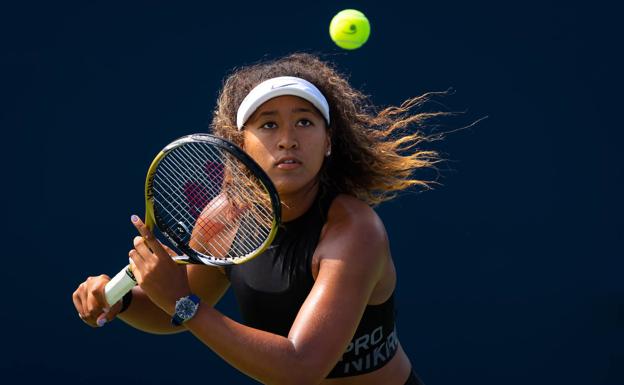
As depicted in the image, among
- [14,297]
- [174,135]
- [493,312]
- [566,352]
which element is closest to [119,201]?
[174,135]

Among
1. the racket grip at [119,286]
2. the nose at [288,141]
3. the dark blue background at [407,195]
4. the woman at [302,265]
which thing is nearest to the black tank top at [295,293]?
the woman at [302,265]

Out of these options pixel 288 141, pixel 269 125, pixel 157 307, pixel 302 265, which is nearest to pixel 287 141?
pixel 288 141

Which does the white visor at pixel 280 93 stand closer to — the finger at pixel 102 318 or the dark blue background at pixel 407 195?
the finger at pixel 102 318

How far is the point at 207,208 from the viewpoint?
256cm

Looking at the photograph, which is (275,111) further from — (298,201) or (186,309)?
(186,309)

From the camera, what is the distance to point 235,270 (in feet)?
8.48

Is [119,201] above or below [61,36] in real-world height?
below

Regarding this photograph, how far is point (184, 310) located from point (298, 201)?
0.53 m

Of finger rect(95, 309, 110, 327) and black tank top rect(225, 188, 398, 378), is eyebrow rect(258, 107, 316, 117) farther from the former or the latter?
finger rect(95, 309, 110, 327)

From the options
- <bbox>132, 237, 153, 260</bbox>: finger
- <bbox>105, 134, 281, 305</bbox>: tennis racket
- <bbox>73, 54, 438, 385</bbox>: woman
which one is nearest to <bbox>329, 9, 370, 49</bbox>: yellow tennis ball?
<bbox>73, 54, 438, 385</bbox>: woman

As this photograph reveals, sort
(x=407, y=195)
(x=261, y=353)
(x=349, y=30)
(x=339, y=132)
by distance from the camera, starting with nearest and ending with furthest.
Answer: (x=261, y=353) → (x=339, y=132) → (x=349, y=30) → (x=407, y=195)

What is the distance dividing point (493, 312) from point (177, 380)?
5.14ft

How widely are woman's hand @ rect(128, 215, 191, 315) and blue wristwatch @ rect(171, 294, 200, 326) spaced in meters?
0.02

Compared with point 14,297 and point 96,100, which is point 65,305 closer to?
point 14,297
